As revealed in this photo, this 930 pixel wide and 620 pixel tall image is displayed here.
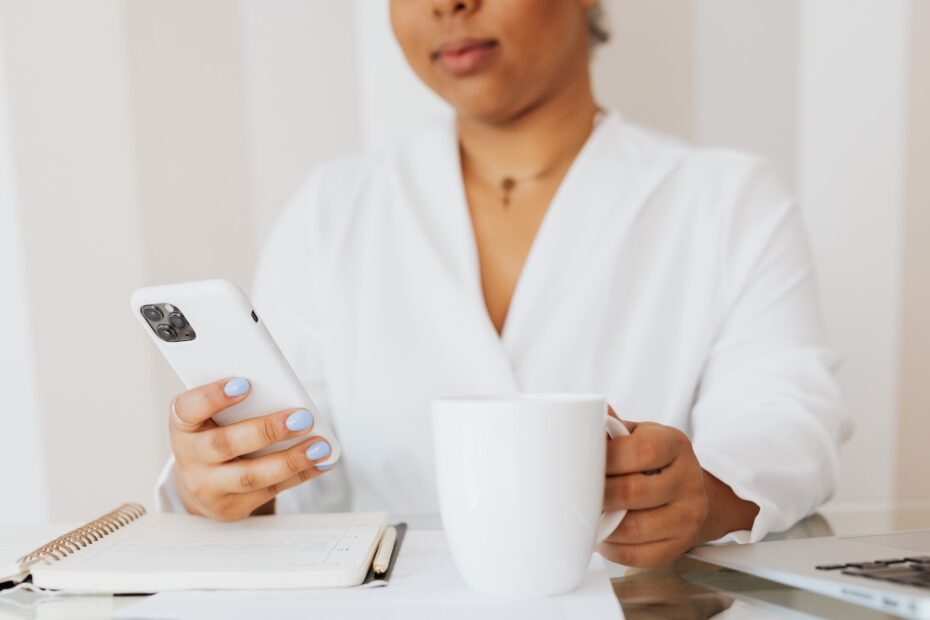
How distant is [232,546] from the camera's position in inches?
23.1

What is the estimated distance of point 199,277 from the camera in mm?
1356

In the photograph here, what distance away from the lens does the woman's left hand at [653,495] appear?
0.52 meters

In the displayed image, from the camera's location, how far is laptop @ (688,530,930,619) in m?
0.41

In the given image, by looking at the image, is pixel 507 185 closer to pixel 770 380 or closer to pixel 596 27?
pixel 596 27

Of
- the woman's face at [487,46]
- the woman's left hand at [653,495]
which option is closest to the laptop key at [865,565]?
the woman's left hand at [653,495]

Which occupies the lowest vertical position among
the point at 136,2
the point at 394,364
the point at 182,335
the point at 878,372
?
the point at 878,372

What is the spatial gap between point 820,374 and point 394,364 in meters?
0.47

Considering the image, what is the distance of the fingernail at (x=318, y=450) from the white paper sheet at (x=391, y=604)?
0.12 meters

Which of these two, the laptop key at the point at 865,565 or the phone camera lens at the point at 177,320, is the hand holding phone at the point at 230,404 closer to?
the phone camera lens at the point at 177,320

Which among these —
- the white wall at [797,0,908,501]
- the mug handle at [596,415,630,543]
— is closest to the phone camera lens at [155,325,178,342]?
the mug handle at [596,415,630,543]

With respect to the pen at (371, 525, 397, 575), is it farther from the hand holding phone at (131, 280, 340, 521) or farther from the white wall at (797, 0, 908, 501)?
the white wall at (797, 0, 908, 501)

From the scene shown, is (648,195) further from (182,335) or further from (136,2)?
(136,2)

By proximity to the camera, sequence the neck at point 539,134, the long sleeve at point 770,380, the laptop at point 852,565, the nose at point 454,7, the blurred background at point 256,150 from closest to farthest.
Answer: the laptop at point 852,565 → the long sleeve at point 770,380 → the nose at point 454,7 → the neck at point 539,134 → the blurred background at point 256,150

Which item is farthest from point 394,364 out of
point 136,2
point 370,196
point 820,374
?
point 136,2
